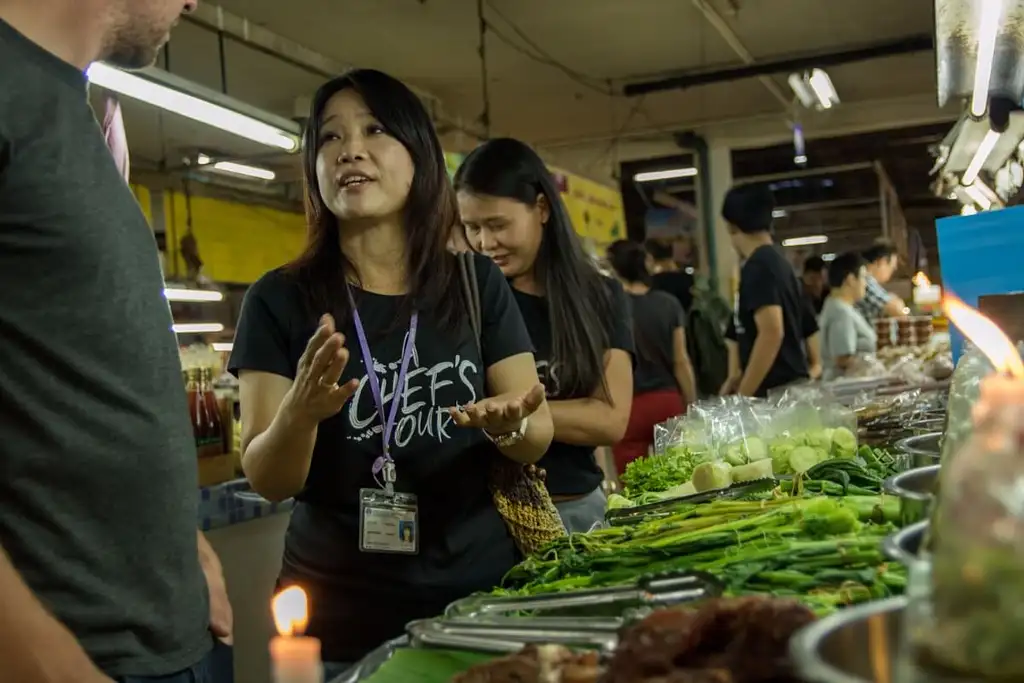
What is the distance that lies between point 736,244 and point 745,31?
459cm

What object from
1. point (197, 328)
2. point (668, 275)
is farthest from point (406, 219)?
point (197, 328)

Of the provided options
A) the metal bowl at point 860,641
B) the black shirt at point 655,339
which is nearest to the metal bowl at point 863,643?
the metal bowl at point 860,641

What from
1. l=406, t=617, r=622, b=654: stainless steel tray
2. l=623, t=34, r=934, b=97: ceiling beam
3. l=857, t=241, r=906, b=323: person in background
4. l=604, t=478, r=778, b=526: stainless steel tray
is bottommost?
l=406, t=617, r=622, b=654: stainless steel tray

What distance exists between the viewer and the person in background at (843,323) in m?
7.53

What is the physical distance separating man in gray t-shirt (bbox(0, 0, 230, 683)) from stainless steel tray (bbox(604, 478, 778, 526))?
0.98 meters

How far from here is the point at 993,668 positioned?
2.30ft

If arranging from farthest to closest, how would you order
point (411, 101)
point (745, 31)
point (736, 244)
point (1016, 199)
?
point (745, 31)
point (736, 244)
point (1016, 199)
point (411, 101)

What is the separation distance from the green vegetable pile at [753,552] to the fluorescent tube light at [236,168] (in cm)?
903

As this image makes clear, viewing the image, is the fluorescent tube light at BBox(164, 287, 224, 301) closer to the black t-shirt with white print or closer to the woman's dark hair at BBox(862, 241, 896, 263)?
the woman's dark hair at BBox(862, 241, 896, 263)

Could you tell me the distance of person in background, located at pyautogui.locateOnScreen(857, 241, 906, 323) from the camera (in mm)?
9539

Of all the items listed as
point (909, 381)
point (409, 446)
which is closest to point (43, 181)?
point (409, 446)

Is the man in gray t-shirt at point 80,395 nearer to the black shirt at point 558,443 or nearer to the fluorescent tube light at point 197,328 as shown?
the black shirt at point 558,443

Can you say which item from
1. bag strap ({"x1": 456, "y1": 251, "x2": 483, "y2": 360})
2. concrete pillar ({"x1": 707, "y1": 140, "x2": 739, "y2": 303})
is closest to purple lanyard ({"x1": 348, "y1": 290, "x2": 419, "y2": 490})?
bag strap ({"x1": 456, "y1": 251, "x2": 483, "y2": 360})

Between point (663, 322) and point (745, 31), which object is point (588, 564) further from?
point (745, 31)
